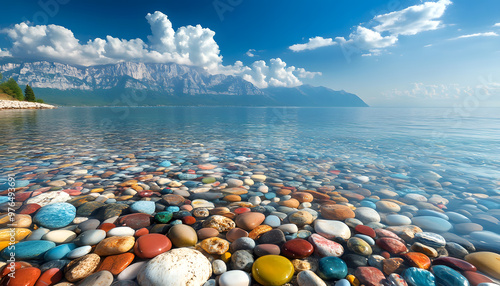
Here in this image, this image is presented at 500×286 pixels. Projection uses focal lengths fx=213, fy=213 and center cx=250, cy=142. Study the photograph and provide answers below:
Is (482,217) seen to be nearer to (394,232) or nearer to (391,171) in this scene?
(394,232)

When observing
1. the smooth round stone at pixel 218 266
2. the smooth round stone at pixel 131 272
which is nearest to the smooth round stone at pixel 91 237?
the smooth round stone at pixel 131 272

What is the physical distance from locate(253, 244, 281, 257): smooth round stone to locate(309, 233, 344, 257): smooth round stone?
1.98 feet

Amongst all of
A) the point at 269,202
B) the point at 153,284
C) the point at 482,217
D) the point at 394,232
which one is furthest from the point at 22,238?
the point at 482,217

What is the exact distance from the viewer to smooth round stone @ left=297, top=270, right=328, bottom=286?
258 centimetres

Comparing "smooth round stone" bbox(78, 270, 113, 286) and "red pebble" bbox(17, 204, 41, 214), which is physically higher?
"red pebble" bbox(17, 204, 41, 214)

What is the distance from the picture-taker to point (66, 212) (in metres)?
4.07

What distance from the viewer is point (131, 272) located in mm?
2697

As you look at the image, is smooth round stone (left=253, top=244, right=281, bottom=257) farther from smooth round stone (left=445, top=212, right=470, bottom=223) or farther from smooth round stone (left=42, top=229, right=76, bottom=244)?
smooth round stone (left=445, top=212, right=470, bottom=223)

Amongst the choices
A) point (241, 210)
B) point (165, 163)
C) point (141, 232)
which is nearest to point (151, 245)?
point (141, 232)

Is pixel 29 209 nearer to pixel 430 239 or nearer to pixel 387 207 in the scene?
pixel 430 239

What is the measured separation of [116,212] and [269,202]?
3281 millimetres

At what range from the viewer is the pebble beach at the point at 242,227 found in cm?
272

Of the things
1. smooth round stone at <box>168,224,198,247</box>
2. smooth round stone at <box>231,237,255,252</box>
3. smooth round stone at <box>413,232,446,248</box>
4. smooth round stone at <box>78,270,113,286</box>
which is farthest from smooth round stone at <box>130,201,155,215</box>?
smooth round stone at <box>413,232,446,248</box>

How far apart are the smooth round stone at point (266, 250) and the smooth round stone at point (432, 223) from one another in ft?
9.92
